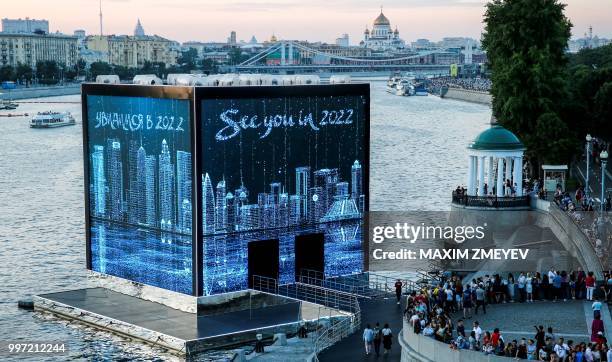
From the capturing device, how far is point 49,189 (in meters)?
70.2

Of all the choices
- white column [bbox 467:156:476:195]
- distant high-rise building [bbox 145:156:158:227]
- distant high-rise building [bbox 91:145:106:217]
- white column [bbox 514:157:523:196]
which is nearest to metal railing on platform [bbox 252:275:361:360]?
distant high-rise building [bbox 145:156:158:227]

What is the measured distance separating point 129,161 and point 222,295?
4829mm

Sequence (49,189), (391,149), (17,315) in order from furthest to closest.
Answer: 1. (391,149)
2. (49,189)
3. (17,315)

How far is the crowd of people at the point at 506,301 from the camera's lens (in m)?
Result: 20.6

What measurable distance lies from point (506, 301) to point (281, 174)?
761cm

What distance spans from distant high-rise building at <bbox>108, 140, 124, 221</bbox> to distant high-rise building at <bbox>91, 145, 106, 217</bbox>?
1.22ft

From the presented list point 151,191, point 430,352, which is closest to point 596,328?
point 430,352

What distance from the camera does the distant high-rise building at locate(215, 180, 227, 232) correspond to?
30906mm

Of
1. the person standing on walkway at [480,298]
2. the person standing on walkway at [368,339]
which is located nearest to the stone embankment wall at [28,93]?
the person standing on walkway at [480,298]

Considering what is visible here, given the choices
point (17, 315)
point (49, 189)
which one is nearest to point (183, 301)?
point (17, 315)

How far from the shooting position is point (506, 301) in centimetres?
2764

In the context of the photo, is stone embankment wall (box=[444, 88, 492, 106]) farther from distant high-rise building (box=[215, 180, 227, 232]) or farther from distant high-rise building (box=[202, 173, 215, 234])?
distant high-rise building (box=[202, 173, 215, 234])

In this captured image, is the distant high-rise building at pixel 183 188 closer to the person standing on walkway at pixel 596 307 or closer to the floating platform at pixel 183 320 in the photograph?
the floating platform at pixel 183 320

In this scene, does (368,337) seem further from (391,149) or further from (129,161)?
(391,149)
